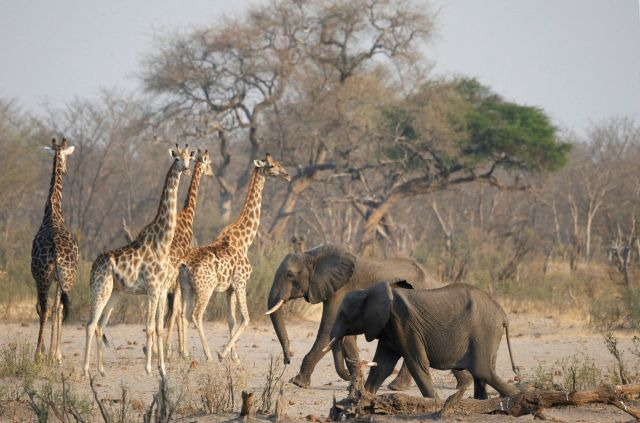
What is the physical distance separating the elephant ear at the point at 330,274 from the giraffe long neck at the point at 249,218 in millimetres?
2201

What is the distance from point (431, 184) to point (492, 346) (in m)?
20.8

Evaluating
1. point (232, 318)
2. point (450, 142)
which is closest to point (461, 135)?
point (450, 142)

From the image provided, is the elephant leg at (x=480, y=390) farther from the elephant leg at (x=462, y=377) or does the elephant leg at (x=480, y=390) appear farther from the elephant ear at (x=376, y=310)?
the elephant ear at (x=376, y=310)

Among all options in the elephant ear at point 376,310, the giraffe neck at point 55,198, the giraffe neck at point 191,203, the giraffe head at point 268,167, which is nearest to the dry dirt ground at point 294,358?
the elephant ear at point 376,310

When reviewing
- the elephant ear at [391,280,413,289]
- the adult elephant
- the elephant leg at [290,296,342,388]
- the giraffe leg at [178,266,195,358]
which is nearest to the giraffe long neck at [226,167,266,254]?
the giraffe leg at [178,266,195,358]

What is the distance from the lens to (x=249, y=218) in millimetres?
11992

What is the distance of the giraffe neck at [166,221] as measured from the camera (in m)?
10.2

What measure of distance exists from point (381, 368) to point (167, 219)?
3.29 meters

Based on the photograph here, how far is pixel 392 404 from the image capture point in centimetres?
716

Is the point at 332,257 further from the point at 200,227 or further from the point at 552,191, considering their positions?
the point at 552,191

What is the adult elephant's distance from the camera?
377 inches

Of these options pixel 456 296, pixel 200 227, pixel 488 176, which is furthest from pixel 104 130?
pixel 456 296

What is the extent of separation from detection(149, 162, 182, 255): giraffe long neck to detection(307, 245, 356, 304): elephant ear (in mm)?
1576

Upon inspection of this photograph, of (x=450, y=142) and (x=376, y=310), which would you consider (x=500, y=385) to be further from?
(x=450, y=142)
